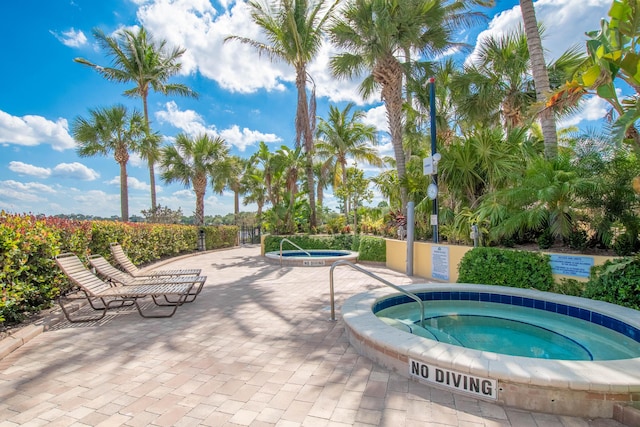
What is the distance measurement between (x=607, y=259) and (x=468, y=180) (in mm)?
4053

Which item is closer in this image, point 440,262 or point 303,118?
point 440,262

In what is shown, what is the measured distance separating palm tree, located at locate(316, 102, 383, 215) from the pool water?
49.9 ft

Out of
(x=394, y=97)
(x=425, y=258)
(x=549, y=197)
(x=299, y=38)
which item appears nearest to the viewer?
(x=549, y=197)

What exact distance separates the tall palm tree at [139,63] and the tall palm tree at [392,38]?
526 inches

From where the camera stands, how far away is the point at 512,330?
485cm

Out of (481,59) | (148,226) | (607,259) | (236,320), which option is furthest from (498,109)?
(148,226)

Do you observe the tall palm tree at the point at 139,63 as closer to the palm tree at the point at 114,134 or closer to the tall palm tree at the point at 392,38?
the palm tree at the point at 114,134

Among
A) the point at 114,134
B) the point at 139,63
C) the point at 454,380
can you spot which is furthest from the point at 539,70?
the point at 139,63

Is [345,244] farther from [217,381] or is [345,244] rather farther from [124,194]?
[124,194]

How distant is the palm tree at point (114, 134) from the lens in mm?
16594

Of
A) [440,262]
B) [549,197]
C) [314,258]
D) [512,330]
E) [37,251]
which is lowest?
[512,330]

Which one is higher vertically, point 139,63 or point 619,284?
point 139,63

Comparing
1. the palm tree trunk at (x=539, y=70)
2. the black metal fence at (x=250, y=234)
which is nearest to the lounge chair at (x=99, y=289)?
the palm tree trunk at (x=539, y=70)

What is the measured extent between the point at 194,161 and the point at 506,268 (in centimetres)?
1843
